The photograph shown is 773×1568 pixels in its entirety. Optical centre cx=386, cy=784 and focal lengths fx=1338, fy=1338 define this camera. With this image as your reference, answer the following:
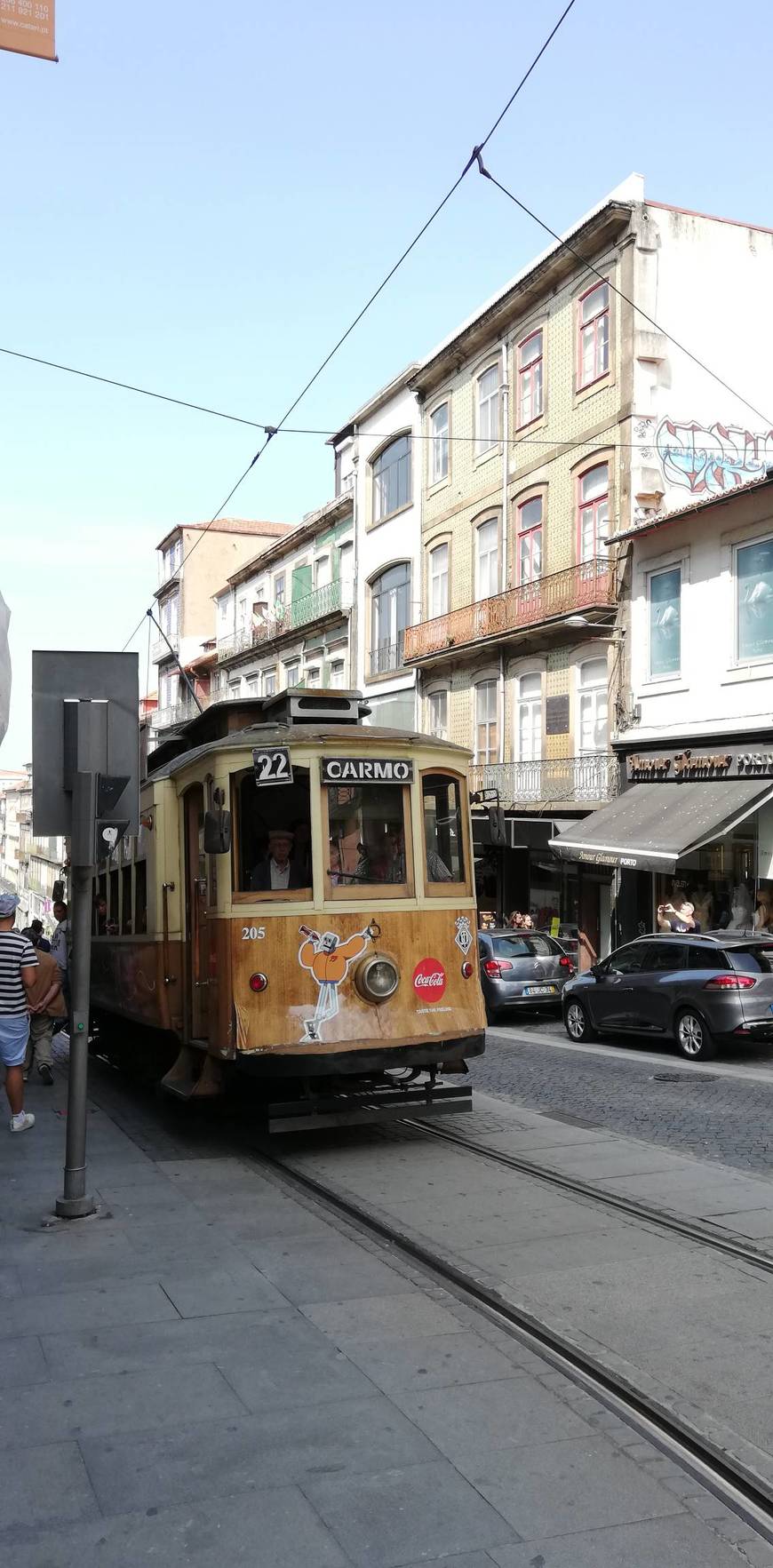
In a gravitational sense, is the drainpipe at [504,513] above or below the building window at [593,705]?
above

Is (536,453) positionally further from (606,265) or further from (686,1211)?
(686,1211)

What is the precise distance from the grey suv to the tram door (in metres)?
7.55

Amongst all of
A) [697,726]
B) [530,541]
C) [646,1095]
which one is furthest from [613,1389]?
[530,541]

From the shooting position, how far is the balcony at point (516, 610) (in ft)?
80.6

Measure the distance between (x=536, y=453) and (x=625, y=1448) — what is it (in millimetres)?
25075

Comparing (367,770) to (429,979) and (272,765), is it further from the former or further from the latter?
(429,979)

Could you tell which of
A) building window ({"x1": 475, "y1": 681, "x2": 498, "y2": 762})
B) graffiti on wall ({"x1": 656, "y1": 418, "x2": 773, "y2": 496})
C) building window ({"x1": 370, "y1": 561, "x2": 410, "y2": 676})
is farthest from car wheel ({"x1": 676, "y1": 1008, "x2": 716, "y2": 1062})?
building window ({"x1": 370, "y1": 561, "x2": 410, "y2": 676})

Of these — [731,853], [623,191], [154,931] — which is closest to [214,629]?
[623,191]

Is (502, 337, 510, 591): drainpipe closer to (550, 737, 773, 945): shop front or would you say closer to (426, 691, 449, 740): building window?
(426, 691, 449, 740): building window

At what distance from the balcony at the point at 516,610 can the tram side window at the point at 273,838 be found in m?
15.9

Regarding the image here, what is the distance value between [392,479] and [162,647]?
25.8 m

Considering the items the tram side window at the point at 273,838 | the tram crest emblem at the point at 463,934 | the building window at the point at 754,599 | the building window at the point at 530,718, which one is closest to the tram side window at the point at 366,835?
the tram side window at the point at 273,838

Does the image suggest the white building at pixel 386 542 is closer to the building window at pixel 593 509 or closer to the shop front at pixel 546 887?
the shop front at pixel 546 887

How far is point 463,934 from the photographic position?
9.62m
